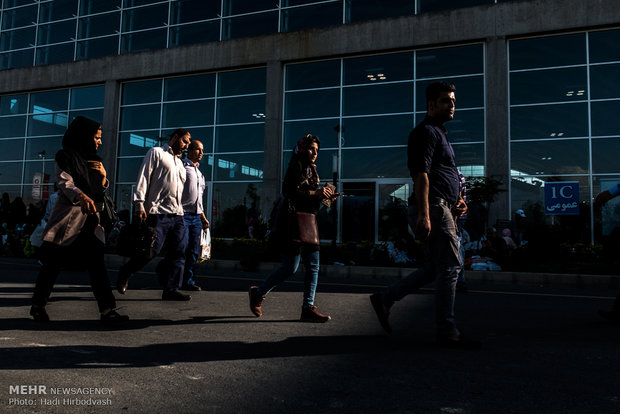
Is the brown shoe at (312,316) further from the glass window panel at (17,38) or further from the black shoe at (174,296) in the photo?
the glass window panel at (17,38)

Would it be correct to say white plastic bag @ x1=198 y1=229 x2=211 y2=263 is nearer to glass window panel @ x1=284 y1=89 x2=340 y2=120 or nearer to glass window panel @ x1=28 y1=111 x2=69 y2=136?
glass window panel @ x1=284 y1=89 x2=340 y2=120

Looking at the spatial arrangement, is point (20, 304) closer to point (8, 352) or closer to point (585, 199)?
point (8, 352)

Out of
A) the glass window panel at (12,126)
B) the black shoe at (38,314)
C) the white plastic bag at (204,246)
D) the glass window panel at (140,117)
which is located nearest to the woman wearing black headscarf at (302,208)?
the black shoe at (38,314)

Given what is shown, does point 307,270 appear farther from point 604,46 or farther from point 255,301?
point 604,46

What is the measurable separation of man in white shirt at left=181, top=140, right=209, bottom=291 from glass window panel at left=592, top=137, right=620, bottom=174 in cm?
1365

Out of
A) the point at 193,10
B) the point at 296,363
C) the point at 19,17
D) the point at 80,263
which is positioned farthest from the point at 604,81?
the point at 19,17

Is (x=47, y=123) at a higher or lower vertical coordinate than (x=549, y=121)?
higher

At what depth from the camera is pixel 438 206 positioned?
3533 mm

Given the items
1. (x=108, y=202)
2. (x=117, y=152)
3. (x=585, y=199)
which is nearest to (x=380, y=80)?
(x=585, y=199)

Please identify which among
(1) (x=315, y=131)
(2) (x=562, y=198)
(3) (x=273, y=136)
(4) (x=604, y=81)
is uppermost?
(4) (x=604, y=81)

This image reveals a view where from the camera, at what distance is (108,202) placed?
4.43 metres

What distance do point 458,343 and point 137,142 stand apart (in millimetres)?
20218

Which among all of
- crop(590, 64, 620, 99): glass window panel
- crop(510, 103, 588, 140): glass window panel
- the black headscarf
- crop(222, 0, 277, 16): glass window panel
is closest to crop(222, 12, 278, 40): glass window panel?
crop(222, 0, 277, 16): glass window panel

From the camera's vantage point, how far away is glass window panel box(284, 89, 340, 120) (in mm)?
18531
